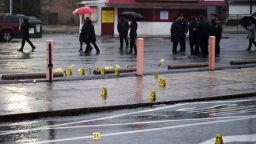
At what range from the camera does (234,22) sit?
7100 centimetres

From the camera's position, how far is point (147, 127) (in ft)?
32.4

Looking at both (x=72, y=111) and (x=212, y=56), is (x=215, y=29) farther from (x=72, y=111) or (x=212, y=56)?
(x=72, y=111)

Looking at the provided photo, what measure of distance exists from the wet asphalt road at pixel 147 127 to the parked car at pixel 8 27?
27.3m

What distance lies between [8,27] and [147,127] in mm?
30032

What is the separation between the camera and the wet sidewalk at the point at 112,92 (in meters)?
11.7

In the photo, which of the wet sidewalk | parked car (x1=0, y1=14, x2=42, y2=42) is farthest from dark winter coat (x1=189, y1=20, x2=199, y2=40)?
parked car (x1=0, y1=14, x2=42, y2=42)

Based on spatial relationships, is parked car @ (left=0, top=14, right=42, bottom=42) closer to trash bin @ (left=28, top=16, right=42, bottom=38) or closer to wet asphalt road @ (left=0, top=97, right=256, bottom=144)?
trash bin @ (left=28, top=16, right=42, bottom=38)

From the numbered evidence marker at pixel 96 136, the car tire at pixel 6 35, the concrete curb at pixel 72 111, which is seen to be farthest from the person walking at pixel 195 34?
the numbered evidence marker at pixel 96 136

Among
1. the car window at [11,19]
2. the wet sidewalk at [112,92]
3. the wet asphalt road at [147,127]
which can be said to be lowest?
the wet asphalt road at [147,127]

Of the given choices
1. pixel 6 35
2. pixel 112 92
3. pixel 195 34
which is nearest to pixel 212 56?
pixel 112 92

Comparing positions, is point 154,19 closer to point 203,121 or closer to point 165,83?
point 165,83

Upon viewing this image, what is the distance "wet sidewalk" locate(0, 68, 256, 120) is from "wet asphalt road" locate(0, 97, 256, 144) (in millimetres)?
435

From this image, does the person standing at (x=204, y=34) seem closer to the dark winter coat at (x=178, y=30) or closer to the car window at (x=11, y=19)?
the dark winter coat at (x=178, y=30)

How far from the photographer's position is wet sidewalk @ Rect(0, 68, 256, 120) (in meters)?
11.7
